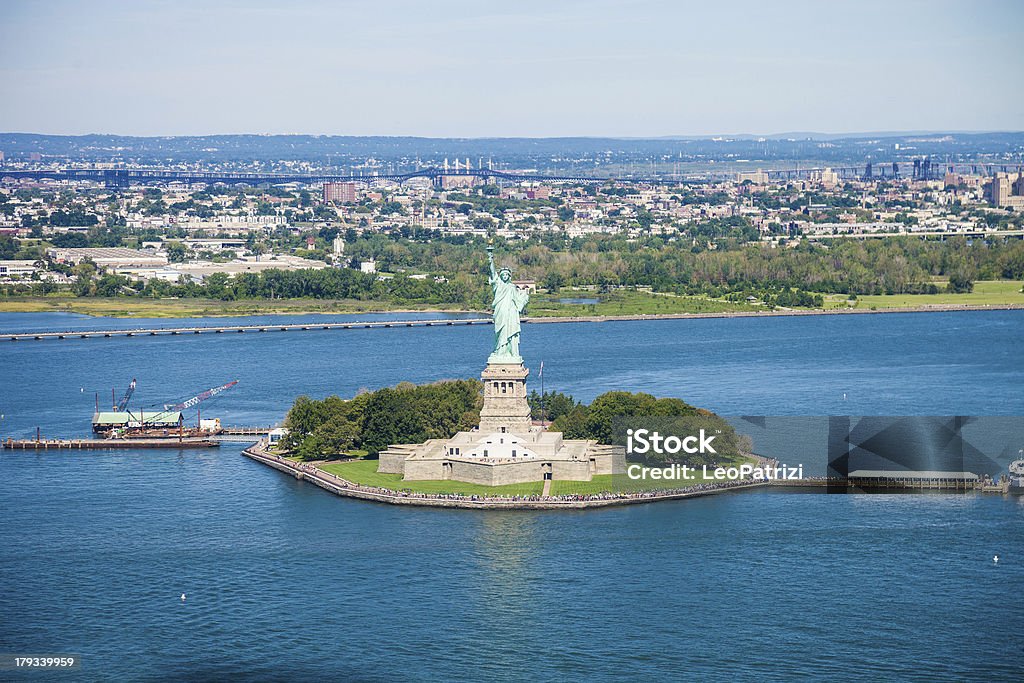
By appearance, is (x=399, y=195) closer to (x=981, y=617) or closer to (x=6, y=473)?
(x=6, y=473)

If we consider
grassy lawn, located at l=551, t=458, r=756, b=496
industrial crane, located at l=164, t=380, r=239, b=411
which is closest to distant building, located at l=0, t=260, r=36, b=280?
industrial crane, located at l=164, t=380, r=239, b=411

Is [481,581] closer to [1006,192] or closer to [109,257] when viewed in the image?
[109,257]

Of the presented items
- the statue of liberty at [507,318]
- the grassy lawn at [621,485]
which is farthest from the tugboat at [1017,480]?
the statue of liberty at [507,318]

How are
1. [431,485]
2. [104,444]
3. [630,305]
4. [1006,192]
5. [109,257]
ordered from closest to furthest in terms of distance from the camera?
[431,485]
[104,444]
[630,305]
[109,257]
[1006,192]

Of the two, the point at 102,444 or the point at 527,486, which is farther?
the point at 102,444

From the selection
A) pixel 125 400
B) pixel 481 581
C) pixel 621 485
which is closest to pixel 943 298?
pixel 125 400

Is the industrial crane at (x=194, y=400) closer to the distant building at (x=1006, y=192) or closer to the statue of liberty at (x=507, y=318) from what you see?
the statue of liberty at (x=507, y=318)

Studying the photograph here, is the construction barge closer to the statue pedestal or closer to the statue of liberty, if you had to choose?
the statue pedestal

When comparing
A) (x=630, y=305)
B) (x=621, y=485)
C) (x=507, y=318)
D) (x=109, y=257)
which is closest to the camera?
(x=621, y=485)
